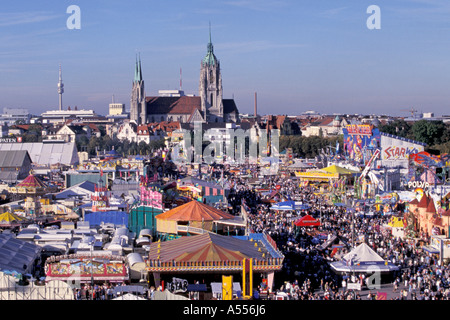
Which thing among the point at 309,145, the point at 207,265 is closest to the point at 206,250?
the point at 207,265

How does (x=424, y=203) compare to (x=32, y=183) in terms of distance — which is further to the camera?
(x=32, y=183)

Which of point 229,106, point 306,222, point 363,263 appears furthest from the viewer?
point 229,106

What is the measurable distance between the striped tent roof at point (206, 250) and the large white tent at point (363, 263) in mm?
2173

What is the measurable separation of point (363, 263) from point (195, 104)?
109533 mm

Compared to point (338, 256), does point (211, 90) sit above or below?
above

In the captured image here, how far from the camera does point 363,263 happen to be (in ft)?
61.6

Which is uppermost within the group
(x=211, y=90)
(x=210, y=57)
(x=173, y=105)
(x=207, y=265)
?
(x=210, y=57)

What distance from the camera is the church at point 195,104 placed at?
12019 cm

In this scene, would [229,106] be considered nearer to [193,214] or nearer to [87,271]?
[193,214]

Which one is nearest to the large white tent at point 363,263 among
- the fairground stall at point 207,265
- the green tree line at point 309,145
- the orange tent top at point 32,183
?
the fairground stall at point 207,265

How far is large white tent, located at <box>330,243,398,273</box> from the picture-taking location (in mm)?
18562

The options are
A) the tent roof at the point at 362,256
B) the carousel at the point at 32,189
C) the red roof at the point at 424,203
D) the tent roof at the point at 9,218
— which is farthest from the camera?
the carousel at the point at 32,189

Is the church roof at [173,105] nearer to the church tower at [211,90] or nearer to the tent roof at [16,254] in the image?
the church tower at [211,90]

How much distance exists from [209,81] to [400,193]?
290 ft
